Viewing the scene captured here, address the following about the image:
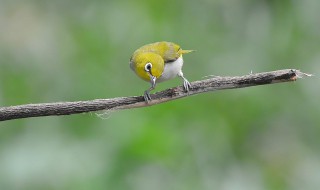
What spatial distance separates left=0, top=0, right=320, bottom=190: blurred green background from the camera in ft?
12.9

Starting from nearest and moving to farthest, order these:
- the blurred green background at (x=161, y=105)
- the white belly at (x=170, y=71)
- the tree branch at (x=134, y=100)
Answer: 1. the tree branch at (x=134, y=100)
2. the blurred green background at (x=161, y=105)
3. the white belly at (x=170, y=71)

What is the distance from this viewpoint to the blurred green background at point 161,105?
155 inches

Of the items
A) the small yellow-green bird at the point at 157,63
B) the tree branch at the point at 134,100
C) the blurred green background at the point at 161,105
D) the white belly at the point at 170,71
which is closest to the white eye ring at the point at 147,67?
the small yellow-green bird at the point at 157,63

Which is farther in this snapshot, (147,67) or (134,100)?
(147,67)

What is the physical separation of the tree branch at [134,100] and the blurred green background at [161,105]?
2.13 feet

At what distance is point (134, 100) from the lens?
3221 millimetres

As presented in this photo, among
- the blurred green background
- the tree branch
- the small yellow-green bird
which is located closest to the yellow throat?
the small yellow-green bird

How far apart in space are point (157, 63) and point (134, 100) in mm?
849

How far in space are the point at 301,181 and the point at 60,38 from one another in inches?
87.5

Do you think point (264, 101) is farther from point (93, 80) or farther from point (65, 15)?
point (65, 15)

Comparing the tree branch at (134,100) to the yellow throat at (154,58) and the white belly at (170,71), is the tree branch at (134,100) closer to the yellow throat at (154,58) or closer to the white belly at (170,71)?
the yellow throat at (154,58)

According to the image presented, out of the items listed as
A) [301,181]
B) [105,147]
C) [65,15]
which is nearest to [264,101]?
[301,181]

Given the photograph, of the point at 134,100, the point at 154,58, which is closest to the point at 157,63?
the point at 154,58

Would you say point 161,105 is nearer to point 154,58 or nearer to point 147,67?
point 154,58
